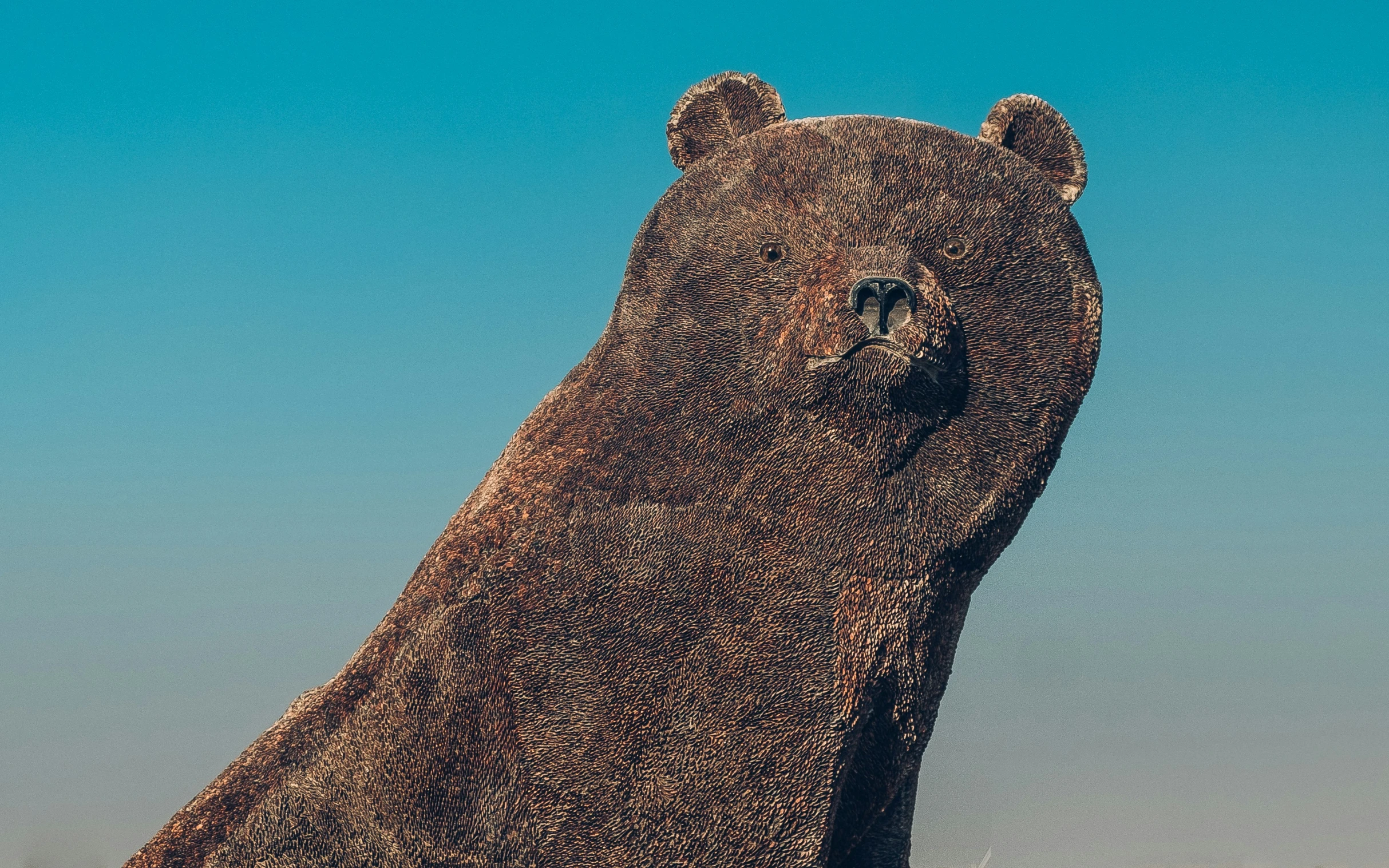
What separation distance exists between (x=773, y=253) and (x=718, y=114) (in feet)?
3.56

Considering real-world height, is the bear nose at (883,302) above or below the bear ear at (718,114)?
below

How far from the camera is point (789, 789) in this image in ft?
22.2

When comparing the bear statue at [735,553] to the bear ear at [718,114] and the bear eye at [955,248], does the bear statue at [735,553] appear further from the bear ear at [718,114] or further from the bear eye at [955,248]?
the bear ear at [718,114]

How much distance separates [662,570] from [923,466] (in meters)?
1.44

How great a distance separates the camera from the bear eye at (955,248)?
7.35m

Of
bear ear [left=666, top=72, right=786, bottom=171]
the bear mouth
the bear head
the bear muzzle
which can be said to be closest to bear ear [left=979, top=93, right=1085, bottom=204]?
the bear head

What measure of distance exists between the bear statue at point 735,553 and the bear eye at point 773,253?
0.06 ft

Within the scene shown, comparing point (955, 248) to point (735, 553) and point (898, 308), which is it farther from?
point (735, 553)

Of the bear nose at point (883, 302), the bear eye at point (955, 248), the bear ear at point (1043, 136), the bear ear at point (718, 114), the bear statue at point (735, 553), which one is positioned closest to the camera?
the bear statue at point (735, 553)

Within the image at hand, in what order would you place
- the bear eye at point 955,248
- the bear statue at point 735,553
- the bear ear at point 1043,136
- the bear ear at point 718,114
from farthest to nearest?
the bear ear at point 718,114
the bear ear at point 1043,136
the bear eye at point 955,248
the bear statue at point 735,553

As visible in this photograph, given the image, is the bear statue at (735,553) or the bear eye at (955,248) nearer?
the bear statue at (735,553)

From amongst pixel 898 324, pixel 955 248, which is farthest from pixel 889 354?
pixel 955 248

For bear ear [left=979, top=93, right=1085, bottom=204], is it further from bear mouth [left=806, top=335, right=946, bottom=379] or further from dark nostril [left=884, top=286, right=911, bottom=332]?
bear mouth [left=806, top=335, right=946, bottom=379]

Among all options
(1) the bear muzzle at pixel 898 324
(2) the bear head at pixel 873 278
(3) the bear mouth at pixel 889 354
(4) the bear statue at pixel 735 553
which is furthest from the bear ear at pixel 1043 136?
(3) the bear mouth at pixel 889 354
